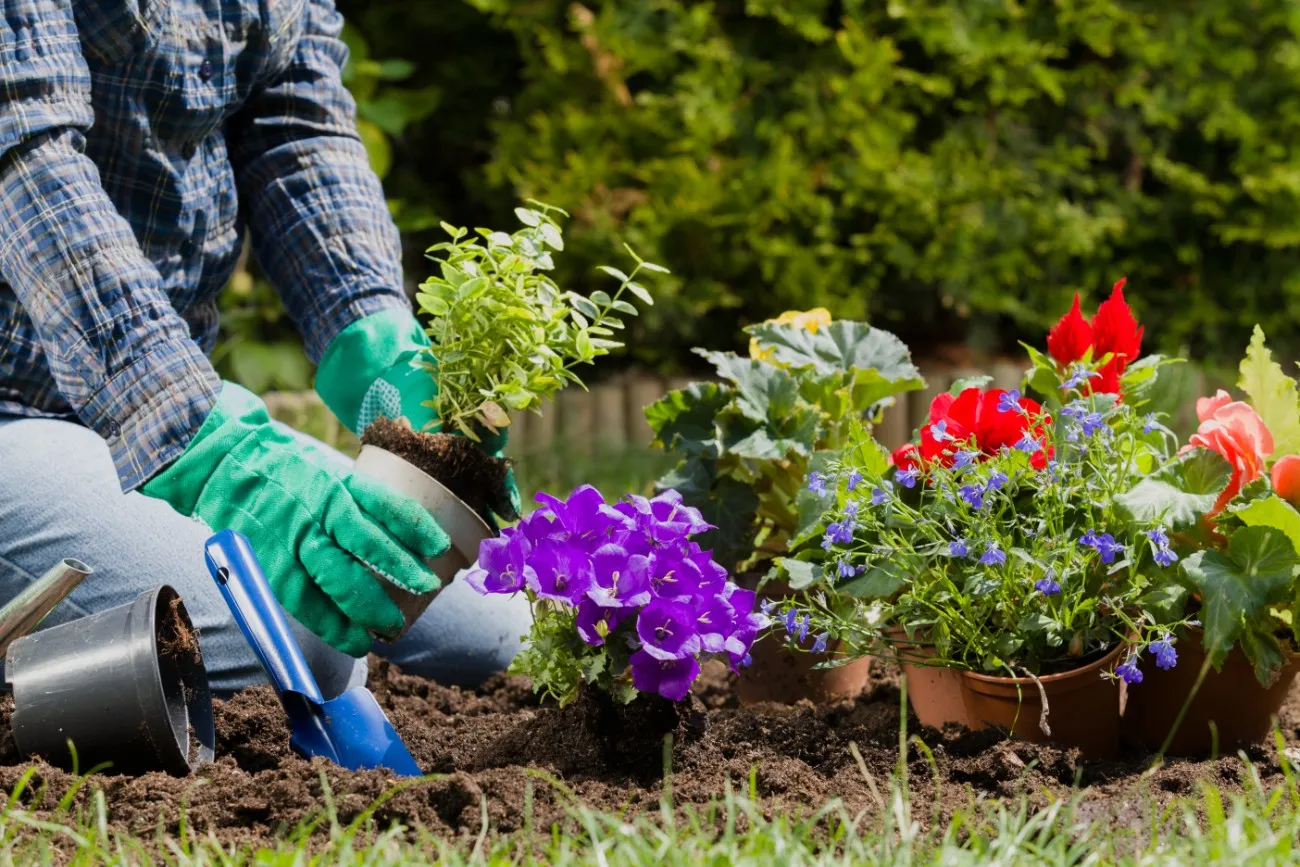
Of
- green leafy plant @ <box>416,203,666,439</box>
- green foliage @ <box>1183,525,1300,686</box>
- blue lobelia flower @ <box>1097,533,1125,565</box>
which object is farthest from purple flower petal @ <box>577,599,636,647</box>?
green foliage @ <box>1183,525,1300,686</box>

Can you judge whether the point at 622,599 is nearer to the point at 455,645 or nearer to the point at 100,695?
the point at 100,695

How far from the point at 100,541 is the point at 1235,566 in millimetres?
1509

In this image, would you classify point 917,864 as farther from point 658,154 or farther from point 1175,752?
point 658,154

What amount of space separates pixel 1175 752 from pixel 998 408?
489 mm

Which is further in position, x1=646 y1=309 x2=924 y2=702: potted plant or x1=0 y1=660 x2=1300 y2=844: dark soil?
x1=646 y1=309 x2=924 y2=702: potted plant

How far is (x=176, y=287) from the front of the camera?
216 centimetres

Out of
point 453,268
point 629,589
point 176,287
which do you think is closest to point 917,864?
point 629,589

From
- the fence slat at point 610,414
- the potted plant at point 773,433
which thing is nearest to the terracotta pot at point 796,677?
the potted plant at point 773,433

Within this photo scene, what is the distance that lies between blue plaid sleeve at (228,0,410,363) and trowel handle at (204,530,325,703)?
703 mm

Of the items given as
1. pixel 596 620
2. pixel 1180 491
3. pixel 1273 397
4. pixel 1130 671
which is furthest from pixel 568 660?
pixel 1273 397

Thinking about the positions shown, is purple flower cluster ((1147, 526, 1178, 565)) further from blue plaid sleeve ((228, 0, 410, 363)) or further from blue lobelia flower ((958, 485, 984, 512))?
blue plaid sleeve ((228, 0, 410, 363))

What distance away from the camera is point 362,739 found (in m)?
1.66

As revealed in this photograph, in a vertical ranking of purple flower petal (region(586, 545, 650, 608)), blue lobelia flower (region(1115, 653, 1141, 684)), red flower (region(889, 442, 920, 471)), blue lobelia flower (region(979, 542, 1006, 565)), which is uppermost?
red flower (region(889, 442, 920, 471))

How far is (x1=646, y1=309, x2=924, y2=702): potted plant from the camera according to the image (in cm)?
202
